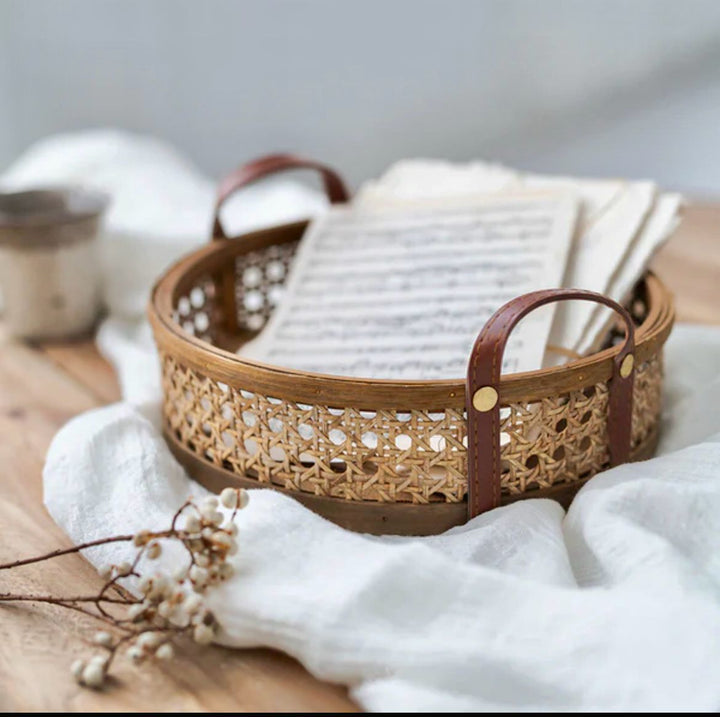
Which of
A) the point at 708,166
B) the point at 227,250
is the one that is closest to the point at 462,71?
the point at 708,166

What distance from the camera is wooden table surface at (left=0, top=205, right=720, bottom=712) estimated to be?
2.17 feet

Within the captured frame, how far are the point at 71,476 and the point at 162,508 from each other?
0.10m

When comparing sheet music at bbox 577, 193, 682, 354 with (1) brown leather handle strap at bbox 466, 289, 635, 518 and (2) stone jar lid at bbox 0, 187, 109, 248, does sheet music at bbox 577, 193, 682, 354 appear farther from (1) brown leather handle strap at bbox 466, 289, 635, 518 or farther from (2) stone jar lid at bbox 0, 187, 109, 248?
(2) stone jar lid at bbox 0, 187, 109, 248

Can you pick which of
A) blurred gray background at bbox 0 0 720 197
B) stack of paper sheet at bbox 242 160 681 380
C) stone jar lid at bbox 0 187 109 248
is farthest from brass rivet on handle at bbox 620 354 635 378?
blurred gray background at bbox 0 0 720 197

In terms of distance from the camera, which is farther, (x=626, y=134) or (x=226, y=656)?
(x=626, y=134)

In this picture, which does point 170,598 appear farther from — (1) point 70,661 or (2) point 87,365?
(2) point 87,365

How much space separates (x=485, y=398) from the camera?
73cm

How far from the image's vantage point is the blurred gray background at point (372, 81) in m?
1.92

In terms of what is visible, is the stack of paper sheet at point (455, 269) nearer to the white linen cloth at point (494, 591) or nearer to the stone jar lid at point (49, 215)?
the white linen cloth at point (494, 591)

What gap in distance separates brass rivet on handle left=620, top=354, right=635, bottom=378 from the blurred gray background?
1226 mm

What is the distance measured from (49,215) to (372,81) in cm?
98

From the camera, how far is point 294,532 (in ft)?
2.39

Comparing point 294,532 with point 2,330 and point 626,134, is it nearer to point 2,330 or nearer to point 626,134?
point 2,330

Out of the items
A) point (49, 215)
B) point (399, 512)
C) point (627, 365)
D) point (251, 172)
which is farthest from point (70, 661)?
point (49, 215)
